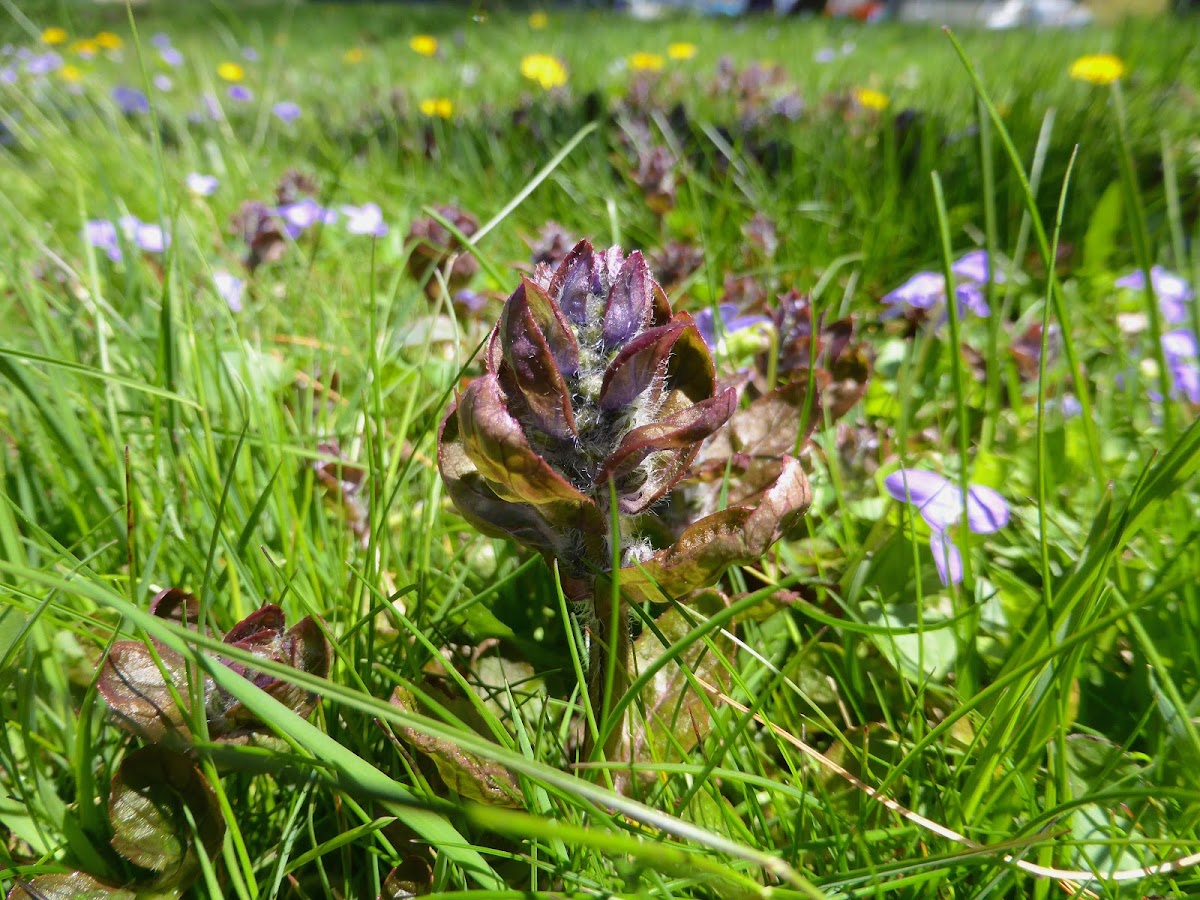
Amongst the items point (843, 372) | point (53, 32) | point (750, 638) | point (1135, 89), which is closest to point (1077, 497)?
point (843, 372)

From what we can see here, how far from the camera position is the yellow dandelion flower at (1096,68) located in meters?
3.75

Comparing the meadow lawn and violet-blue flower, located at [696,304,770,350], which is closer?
the meadow lawn

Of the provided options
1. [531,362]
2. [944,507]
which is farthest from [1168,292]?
[531,362]

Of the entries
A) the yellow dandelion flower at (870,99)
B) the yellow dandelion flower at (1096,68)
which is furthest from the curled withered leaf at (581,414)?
the yellow dandelion flower at (1096,68)

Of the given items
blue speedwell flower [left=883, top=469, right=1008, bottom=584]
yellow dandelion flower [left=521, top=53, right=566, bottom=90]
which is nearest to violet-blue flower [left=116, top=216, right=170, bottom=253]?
blue speedwell flower [left=883, top=469, right=1008, bottom=584]

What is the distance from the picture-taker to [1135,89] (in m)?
3.48

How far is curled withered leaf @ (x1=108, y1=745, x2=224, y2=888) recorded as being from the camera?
80 cm

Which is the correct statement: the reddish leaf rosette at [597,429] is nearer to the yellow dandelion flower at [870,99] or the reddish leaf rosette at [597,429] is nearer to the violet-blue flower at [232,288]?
the violet-blue flower at [232,288]

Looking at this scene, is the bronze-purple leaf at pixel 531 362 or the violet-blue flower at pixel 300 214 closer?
the bronze-purple leaf at pixel 531 362

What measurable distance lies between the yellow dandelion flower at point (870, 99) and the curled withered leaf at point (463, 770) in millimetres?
3557

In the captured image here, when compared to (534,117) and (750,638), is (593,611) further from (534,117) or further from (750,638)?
(534,117)

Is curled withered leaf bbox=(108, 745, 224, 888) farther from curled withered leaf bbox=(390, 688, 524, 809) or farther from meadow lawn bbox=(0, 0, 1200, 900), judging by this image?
curled withered leaf bbox=(390, 688, 524, 809)

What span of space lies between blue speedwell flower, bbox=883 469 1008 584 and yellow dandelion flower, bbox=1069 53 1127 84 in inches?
133

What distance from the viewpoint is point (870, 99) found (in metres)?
3.78
